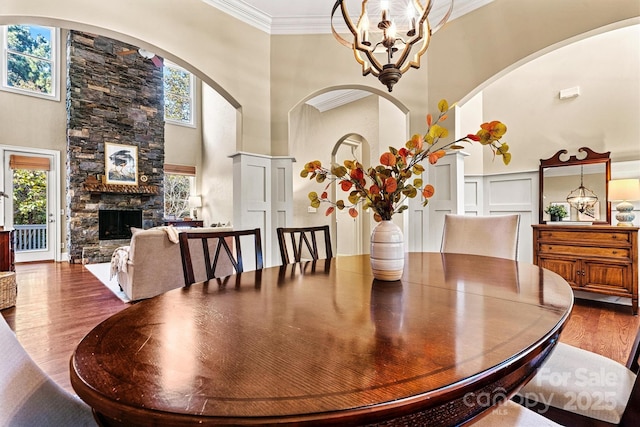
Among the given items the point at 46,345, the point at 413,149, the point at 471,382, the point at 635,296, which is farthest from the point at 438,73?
the point at 46,345

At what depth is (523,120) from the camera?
3.98 metres

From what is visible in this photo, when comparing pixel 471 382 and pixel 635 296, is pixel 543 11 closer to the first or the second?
pixel 635 296

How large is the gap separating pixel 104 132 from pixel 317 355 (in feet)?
27.0

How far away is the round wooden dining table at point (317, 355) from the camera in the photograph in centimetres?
47

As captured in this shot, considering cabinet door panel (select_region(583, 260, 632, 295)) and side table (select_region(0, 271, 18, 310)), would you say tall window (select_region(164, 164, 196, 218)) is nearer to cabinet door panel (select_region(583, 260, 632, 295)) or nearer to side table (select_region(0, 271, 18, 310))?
side table (select_region(0, 271, 18, 310))

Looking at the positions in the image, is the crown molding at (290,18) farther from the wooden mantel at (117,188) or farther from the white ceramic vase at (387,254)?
the wooden mantel at (117,188)

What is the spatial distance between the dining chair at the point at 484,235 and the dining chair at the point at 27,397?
2365 millimetres

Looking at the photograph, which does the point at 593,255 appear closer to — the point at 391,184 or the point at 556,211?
the point at 556,211

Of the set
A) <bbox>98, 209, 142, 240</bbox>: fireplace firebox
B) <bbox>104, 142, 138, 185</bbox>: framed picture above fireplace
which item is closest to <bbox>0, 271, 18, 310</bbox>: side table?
<bbox>98, 209, 142, 240</bbox>: fireplace firebox

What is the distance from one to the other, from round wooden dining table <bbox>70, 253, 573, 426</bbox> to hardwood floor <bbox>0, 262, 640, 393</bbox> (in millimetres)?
1725

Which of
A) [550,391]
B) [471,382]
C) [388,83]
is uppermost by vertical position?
[388,83]

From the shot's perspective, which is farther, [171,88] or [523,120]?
[171,88]

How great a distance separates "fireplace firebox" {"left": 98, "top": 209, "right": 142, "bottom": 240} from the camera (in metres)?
7.00

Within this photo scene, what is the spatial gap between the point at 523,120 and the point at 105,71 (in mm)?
8181
